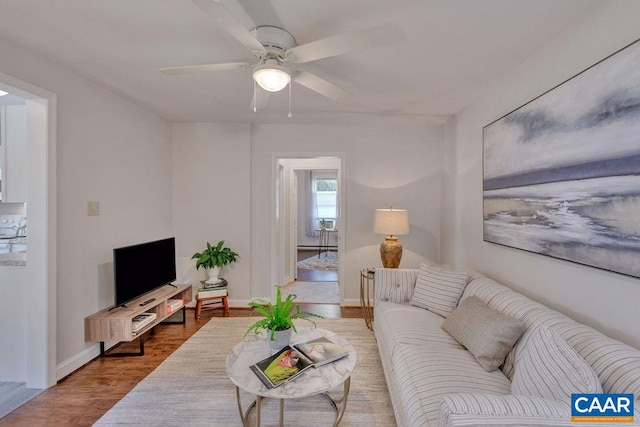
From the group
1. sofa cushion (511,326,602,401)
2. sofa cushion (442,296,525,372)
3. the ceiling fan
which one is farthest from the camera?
sofa cushion (442,296,525,372)

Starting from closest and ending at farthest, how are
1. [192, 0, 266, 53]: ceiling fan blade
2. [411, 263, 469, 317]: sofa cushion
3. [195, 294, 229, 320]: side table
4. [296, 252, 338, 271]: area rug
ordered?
[192, 0, 266, 53]: ceiling fan blade
[411, 263, 469, 317]: sofa cushion
[195, 294, 229, 320]: side table
[296, 252, 338, 271]: area rug

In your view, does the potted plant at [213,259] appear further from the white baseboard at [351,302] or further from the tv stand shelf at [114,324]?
the white baseboard at [351,302]

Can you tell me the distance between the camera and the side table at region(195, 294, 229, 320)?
138 inches

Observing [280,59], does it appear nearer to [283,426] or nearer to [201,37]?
[201,37]

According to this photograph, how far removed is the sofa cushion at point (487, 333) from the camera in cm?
159

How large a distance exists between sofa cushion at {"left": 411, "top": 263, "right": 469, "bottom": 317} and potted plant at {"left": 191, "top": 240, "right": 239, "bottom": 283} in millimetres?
2314

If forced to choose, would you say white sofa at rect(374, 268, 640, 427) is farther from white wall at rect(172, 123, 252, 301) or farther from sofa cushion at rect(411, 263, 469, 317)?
white wall at rect(172, 123, 252, 301)

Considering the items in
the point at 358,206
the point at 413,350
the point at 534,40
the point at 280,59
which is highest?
the point at 534,40

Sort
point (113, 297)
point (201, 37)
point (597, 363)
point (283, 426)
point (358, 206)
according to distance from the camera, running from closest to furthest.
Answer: point (597, 363)
point (283, 426)
point (201, 37)
point (113, 297)
point (358, 206)

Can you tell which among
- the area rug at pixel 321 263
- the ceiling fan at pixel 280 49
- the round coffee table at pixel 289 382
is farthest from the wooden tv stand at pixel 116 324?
the area rug at pixel 321 263

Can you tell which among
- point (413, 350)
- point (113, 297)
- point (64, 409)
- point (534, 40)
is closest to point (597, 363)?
point (413, 350)

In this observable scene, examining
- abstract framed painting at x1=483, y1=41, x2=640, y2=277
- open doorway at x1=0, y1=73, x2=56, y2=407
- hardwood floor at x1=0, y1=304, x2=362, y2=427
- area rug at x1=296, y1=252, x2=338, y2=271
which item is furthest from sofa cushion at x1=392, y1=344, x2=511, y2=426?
area rug at x1=296, y1=252, x2=338, y2=271

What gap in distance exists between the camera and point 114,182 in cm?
288

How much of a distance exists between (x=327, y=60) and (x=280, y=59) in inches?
20.6
